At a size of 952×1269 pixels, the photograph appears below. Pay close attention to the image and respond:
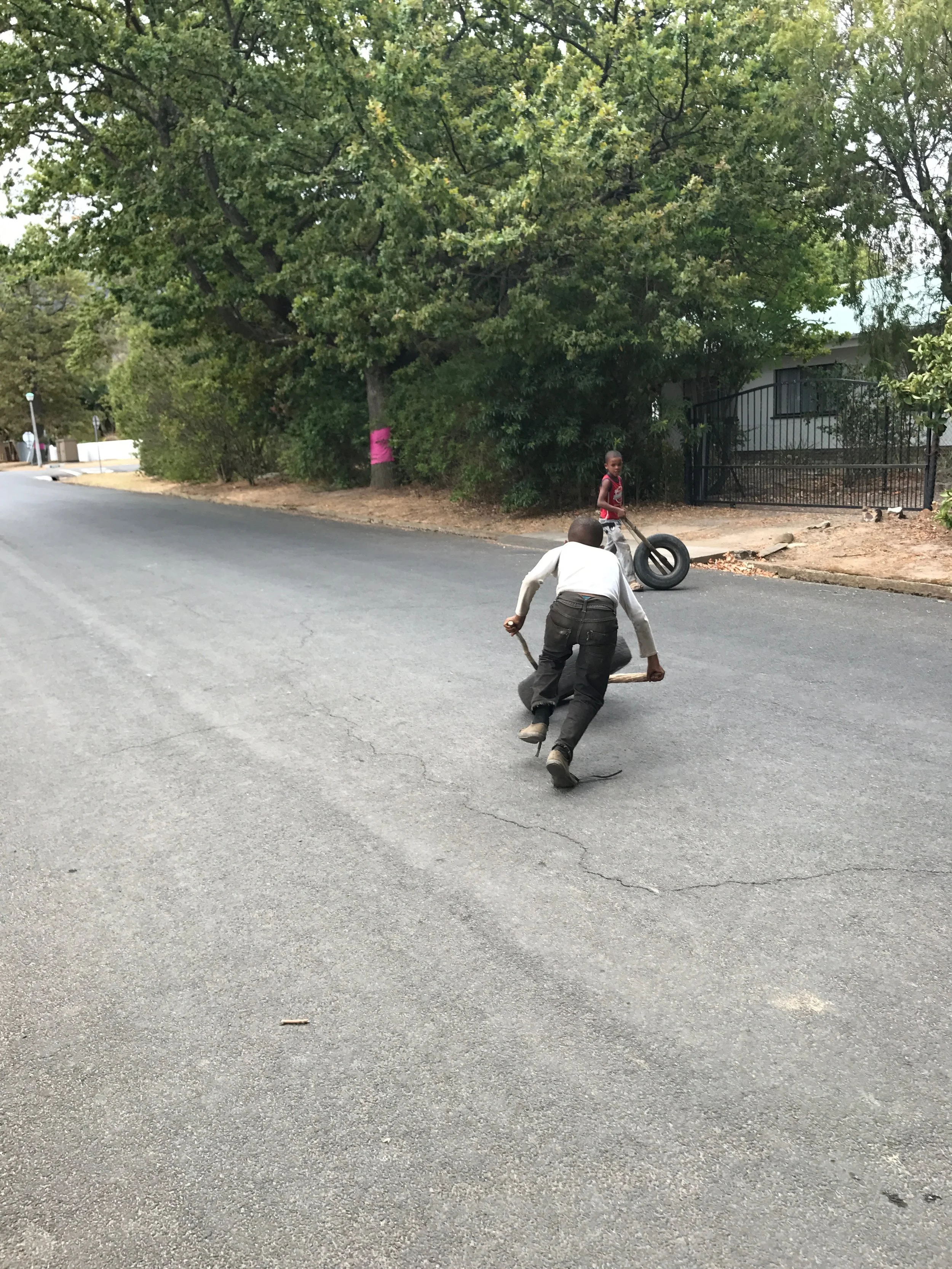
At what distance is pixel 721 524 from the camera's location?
56.1ft

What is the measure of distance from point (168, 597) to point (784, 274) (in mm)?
14437

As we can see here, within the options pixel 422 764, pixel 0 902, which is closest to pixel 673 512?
pixel 422 764

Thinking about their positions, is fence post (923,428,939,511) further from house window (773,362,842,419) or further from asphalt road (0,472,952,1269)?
asphalt road (0,472,952,1269)

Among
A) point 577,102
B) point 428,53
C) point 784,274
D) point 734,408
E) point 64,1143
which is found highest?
point 428,53

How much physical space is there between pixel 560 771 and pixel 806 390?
2474 centimetres

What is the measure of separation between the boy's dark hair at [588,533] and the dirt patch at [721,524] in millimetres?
6453

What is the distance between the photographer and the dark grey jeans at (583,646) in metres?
5.69

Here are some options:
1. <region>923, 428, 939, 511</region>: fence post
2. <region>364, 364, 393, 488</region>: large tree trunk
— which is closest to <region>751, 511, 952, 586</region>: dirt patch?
<region>923, 428, 939, 511</region>: fence post

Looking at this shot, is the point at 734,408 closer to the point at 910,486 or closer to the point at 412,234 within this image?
the point at 910,486

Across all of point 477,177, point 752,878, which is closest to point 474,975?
point 752,878

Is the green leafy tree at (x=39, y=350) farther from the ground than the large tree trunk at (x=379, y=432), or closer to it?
farther from the ground

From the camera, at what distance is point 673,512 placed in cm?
1891

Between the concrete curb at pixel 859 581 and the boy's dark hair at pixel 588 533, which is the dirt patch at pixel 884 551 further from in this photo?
the boy's dark hair at pixel 588 533

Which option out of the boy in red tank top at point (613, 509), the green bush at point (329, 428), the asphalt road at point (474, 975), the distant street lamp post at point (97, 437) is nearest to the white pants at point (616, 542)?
the boy in red tank top at point (613, 509)
